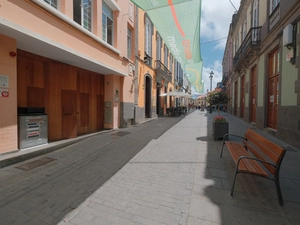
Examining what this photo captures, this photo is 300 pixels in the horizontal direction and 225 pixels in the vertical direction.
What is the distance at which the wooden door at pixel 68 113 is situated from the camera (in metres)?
6.24

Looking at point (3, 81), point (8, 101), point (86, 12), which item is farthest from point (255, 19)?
point (8, 101)

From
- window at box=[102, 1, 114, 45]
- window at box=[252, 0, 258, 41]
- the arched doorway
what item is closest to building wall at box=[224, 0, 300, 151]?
window at box=[252, 0, 258, 41]

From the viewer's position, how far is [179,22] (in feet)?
20.8

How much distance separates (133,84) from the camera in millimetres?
10391

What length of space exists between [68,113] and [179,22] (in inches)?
224

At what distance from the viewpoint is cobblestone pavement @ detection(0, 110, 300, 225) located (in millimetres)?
2205

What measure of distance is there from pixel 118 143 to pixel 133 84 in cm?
522

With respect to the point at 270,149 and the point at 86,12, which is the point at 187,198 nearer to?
the point at 270,149

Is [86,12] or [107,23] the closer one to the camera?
[86,12]

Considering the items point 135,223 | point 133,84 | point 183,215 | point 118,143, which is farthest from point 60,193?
point 133,84

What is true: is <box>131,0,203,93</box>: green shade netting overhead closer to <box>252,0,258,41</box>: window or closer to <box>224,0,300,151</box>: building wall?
<box>224,0,300,151</box>: building wall

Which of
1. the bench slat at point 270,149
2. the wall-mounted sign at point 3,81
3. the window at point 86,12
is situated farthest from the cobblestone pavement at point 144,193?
the window at point 86,12

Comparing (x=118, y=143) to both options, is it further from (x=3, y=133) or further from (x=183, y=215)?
(x=183, y=215)

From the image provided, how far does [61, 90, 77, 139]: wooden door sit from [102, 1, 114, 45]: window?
11.2ft
